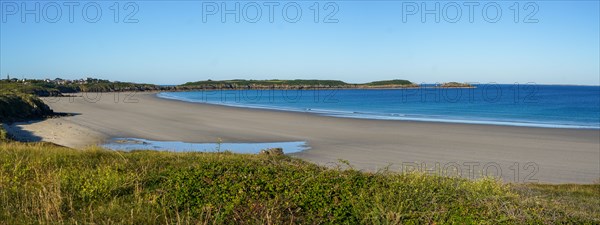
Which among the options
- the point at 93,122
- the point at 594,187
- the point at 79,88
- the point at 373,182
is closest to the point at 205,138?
the point at 93,122

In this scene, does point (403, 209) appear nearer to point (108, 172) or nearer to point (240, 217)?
point (240, 217)

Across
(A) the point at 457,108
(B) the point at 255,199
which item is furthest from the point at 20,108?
(A) the point at 457,108

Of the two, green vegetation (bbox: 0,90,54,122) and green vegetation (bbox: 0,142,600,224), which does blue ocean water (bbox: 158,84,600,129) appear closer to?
green vegetation (bbox: 0,90,54,122)

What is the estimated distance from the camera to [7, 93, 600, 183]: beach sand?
19.7 m

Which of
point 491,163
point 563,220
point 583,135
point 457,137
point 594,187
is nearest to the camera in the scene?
point 563,220

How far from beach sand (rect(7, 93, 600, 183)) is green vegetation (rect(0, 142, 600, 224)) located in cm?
823

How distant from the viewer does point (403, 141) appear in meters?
28.0

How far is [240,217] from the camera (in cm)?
641

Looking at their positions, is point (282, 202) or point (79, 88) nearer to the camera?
point (282, 202)

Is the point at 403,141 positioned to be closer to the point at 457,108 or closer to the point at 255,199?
the point at 255,199

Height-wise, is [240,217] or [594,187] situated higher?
[240,217]

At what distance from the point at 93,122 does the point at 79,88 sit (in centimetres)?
9365

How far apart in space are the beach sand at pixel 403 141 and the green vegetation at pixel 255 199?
8232 mm

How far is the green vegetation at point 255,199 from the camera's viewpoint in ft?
20.6
